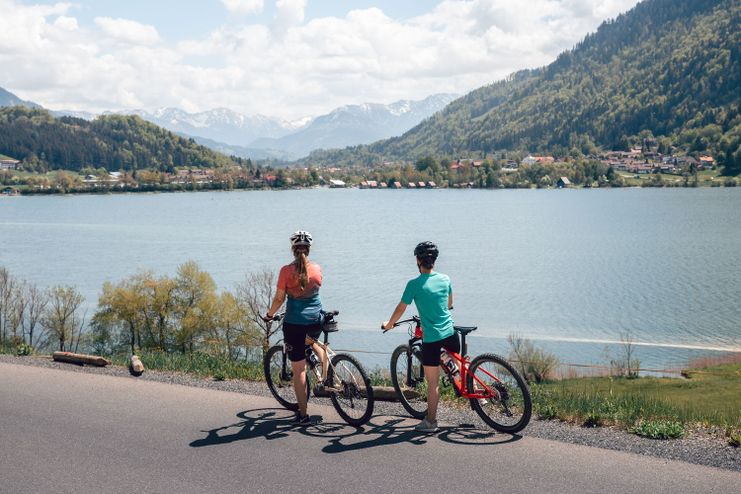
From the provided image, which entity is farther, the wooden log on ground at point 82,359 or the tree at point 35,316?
the tree at point 35,316

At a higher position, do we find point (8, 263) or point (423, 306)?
point (423, 306)

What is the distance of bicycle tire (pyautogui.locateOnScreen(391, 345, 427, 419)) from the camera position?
9.87m

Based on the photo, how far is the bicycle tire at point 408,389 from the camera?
987 cm

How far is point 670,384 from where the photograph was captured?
109 ft

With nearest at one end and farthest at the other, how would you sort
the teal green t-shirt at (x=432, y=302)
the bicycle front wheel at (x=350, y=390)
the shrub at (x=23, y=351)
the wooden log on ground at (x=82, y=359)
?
1. the teal green t-shirt at (x=432, y=302)
2. the bicycle front wheel at (x=350, y=390)
3. the wooden log on ground at (x=82, y=359)
4. the shrub at (x=23, y=351)

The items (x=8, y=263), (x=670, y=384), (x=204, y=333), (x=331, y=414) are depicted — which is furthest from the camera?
(x=8, y=263)

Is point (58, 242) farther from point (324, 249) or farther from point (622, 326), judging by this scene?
point (622, 326)

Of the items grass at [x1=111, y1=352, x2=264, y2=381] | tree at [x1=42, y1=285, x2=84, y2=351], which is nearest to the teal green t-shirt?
grass at [x1=111, y1=352, x2=264, y2=381]

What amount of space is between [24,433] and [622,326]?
50.9 m

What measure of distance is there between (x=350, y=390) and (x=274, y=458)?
67.6 inches

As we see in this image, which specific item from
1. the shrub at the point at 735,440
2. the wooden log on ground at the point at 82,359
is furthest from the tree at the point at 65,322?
the shrub at the point at 735,440

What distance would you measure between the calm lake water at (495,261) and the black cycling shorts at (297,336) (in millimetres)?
34372

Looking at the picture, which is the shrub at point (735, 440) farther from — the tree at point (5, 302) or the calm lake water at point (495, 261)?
the tree at point (5, 302)

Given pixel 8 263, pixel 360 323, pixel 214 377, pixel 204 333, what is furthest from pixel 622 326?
pixel 8 263
